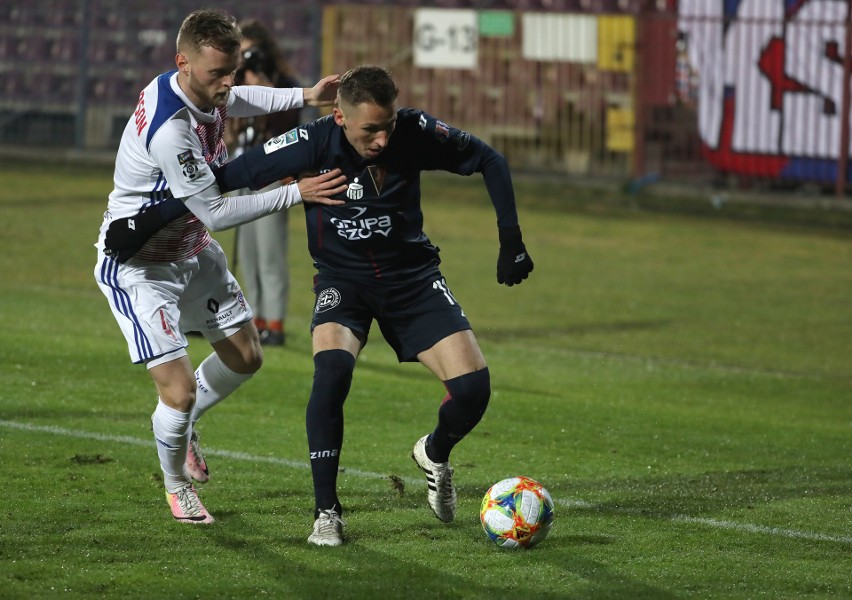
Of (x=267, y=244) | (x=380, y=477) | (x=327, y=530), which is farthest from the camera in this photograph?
(x=267, y=244)

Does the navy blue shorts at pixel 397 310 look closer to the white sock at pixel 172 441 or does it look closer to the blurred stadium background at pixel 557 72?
the white sock at pixel 172 441

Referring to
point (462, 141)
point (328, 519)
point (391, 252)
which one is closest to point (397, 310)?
point (391, 252)

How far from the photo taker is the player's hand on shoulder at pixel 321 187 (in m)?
5.82

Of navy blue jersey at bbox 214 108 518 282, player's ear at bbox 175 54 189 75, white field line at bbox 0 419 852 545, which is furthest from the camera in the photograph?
white field line at bbox 0 419 852 545

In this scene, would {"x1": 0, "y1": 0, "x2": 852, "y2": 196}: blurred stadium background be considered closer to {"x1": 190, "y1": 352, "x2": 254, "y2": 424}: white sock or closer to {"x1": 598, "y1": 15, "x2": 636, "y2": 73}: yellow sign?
{"x1": 598, "y1": 15, "x2": 636, "y2": 73}: yellow sign

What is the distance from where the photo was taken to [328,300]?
614cm

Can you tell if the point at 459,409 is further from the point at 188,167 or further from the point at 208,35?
the point at 208,35

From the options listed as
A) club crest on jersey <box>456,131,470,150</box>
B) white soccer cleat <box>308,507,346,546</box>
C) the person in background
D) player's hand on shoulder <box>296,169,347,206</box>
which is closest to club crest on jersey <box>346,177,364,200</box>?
player's hand on shoulder <box>296,169,347,206</box>

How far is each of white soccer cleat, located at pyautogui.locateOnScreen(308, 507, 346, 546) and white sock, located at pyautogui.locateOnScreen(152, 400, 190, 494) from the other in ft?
2.33

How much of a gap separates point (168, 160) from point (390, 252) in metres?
1.03

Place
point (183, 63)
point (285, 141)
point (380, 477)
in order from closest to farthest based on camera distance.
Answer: point (183, 63) → point (285, 141) → point (380, 477)

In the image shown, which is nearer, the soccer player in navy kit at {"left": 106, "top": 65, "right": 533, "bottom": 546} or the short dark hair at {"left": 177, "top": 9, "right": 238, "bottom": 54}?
the short dark hair at {"left": 177, "top": 9, "right": 238, "bottom": 54}

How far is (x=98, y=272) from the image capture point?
20.5 feet

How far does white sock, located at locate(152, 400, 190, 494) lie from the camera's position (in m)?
6.12
